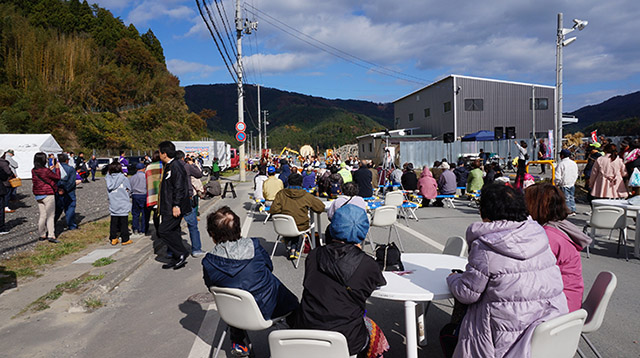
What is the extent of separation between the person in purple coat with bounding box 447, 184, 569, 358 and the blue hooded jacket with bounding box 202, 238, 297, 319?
1.52 metres

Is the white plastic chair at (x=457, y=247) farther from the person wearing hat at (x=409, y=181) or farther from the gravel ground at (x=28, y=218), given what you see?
the person wearing hat at (x=409, y=181)

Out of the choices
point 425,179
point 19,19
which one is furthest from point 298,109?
point 425,179

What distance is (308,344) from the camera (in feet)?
7.32

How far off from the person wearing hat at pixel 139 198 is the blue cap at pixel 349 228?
653 centimetres

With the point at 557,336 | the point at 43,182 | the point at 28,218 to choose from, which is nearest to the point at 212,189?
the point at 28,218

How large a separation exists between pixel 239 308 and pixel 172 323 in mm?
1824

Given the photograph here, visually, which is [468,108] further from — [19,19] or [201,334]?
[19,19]

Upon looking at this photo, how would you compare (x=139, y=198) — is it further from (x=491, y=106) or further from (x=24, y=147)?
(x=491, y=106)

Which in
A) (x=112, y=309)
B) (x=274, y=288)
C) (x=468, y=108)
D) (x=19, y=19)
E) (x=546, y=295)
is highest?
(x=19, y=19)

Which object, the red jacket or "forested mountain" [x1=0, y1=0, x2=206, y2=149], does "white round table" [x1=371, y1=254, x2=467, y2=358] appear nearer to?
the red jacket

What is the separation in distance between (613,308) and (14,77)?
176 ft

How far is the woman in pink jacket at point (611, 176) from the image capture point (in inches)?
336

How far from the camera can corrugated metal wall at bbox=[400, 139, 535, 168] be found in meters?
33.5

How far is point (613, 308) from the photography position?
167 inches
